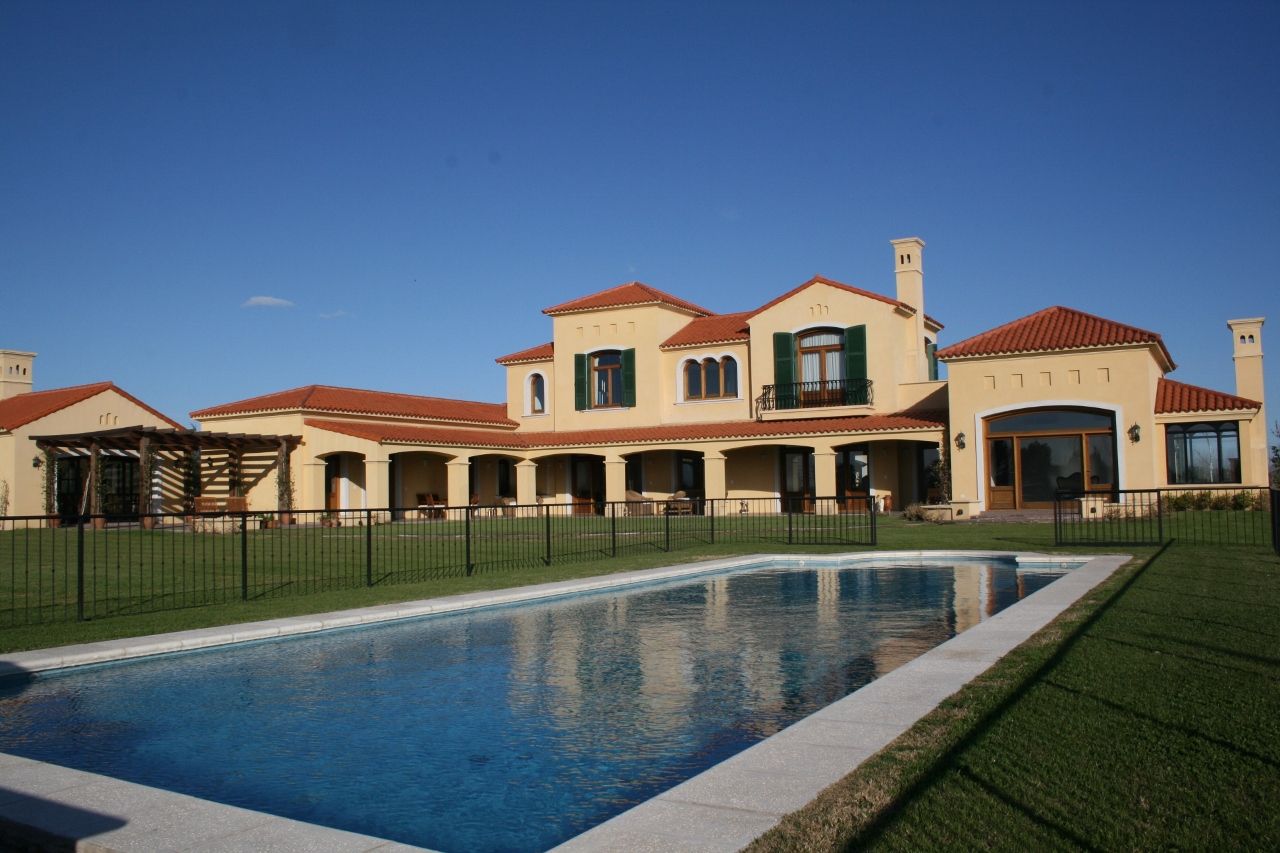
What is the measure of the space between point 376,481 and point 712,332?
12.7m

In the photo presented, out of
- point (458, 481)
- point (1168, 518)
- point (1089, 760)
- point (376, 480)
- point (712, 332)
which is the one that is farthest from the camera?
point (712, 332)

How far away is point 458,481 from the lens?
113ft

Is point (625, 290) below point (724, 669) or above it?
above

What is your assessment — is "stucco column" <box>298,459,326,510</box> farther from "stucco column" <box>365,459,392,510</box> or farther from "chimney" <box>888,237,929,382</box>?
"chimney" <box>888,237,929,382</box>

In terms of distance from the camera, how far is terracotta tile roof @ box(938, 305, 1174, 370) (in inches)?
1067

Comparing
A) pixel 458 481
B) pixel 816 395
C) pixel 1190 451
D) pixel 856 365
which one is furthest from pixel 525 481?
pixel 1190 451

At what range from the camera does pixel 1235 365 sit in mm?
32031

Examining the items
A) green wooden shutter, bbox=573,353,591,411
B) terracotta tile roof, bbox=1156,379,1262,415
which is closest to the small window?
green wooden shutter, bbox=573,353,591,411

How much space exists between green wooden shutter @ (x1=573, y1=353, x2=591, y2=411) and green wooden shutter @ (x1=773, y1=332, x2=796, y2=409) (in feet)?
24.6

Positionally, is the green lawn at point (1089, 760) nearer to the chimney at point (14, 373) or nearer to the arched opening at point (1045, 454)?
the arched opening at point (1045, 454)

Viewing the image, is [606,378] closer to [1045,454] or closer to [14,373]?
[1045,454]

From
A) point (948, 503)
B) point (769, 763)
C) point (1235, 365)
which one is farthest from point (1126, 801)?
point (1235, 365)

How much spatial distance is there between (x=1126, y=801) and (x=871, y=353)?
95.5ft

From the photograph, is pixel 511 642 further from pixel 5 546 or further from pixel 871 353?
pixel 871 353
